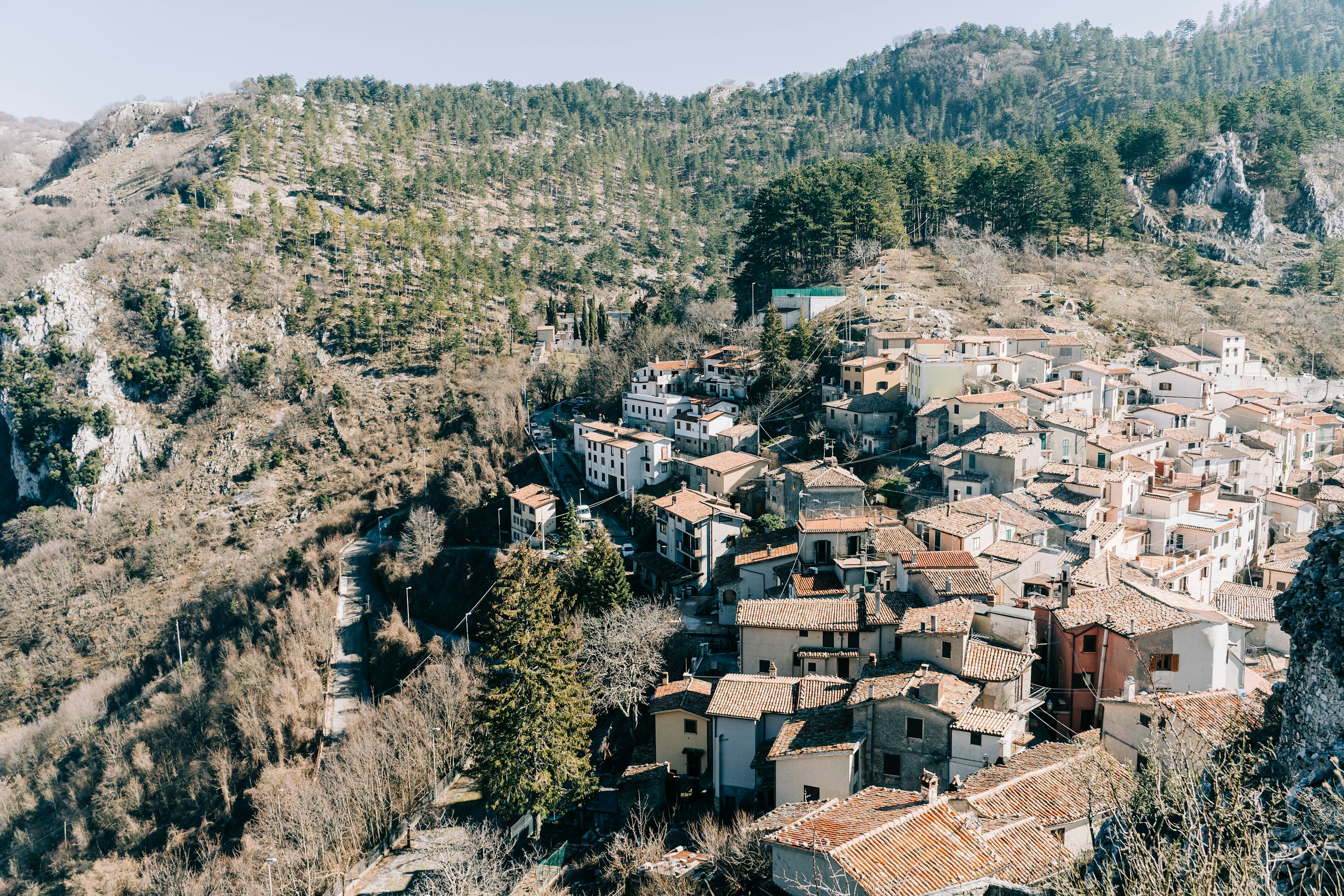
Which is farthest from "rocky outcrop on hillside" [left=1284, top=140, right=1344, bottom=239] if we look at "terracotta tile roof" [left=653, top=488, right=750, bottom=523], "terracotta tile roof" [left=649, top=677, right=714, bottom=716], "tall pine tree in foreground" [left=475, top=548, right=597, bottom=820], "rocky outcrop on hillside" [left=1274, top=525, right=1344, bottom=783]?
"rocky outcrop on hillside" [left=1274, top=525, right=1344, bottom=783]

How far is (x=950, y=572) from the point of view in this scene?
26.8 meters

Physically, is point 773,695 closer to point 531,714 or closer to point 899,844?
point 531,714

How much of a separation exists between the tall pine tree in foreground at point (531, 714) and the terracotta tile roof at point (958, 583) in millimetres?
12423

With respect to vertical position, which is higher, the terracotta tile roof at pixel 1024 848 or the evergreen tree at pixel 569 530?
the terracotta tile roof at pixel 1024 848

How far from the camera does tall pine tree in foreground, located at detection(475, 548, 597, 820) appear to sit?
2703 centimetres

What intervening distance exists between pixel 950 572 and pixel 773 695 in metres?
7.11

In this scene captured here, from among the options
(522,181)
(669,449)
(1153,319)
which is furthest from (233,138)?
(1153,319)

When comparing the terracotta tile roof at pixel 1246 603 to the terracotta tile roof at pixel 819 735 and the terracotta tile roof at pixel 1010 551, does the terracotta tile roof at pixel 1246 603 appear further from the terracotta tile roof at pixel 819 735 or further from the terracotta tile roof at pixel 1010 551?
the terracotta tile roof at pixel 819 735

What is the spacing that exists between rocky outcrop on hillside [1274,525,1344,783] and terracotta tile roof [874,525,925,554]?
19570 millimetres

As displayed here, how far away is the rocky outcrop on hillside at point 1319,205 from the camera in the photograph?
8169 cm

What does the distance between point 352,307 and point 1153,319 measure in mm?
71604

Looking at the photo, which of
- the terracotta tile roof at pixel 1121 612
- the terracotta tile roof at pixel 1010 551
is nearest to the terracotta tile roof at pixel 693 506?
the terracotta tile roof at pixel 1010 551

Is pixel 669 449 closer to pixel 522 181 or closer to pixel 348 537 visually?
pixel 348 537

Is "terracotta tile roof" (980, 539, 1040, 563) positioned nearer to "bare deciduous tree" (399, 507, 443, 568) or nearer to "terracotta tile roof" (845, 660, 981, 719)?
"terracotta tile roof" (845, 660, 981, 719)
